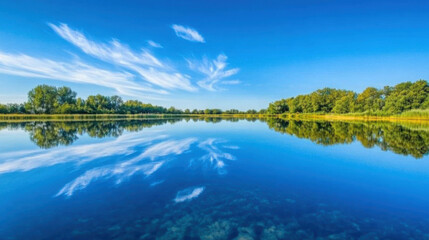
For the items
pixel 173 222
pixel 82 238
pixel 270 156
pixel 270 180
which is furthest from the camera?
pixel 270 156

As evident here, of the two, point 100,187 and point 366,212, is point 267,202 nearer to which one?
point 366,212

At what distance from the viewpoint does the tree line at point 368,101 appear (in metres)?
42.9

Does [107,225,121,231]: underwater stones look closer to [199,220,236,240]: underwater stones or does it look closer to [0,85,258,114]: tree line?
[199,220,236,240]: underwater stones

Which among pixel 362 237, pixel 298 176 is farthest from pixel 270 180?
pixel 362 237

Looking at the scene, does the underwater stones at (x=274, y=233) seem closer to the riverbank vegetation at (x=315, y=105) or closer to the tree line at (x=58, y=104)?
the riverbank vegetation at (x=315, y=105)

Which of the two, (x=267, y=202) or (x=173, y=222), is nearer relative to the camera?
(x=173, y=222)

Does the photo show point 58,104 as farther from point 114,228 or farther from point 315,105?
point 315,105

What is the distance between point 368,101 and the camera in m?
57.6

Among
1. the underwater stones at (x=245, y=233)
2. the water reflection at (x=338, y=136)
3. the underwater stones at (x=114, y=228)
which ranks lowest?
the underwater stones at (x=114, y=228)

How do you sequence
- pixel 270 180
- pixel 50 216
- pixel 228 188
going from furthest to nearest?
pixel 270 180 < pixel 228 188 < pixel 50 216

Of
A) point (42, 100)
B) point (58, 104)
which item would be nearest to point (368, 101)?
point (58, 104)

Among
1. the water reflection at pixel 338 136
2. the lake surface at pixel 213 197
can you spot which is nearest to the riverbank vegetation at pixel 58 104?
the water reflection at pixel 338 136

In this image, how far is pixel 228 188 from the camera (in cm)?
562

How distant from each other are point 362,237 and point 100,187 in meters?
6.36
